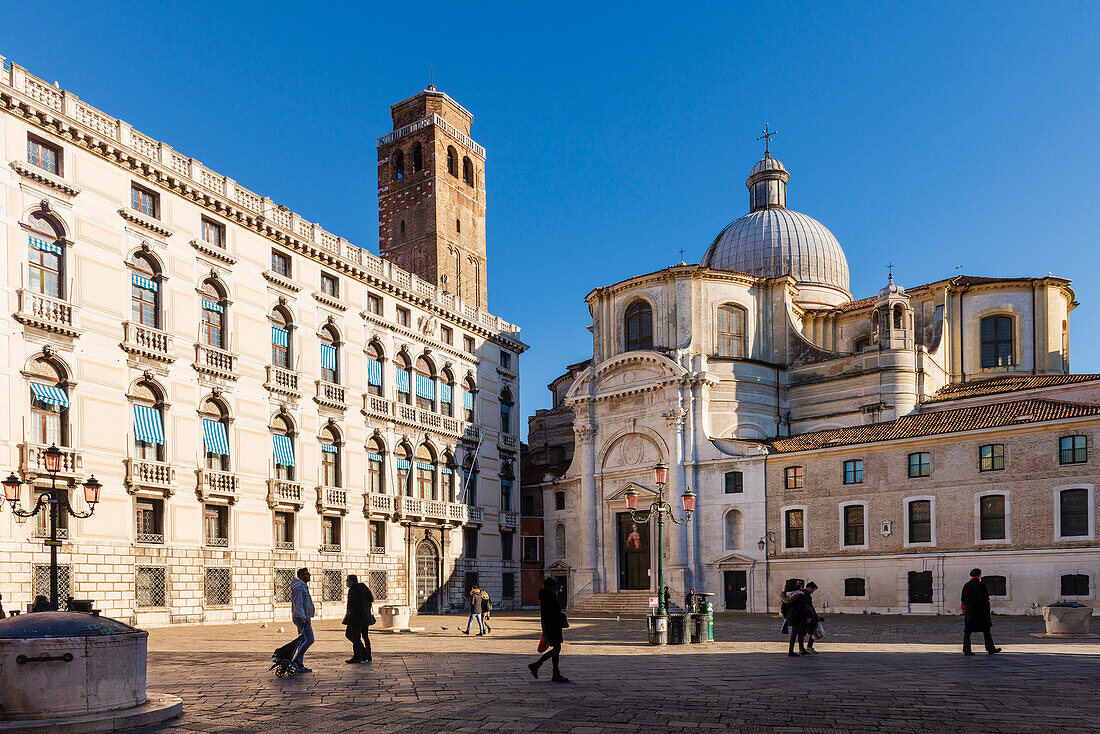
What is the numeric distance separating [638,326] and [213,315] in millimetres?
24572

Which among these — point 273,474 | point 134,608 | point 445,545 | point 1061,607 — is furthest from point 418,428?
point 1061,607

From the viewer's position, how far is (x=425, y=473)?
153 ft

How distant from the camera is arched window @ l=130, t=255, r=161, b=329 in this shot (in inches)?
1257

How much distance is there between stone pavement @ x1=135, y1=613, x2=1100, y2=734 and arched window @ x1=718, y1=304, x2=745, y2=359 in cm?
2746

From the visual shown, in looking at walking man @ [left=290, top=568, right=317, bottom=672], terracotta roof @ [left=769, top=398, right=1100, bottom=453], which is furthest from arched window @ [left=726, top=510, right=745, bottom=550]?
walking man @ [left=290, top=568, right=317, bottom=672]

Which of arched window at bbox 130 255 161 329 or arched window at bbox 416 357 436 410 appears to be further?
arched window at bbox 416 357 436 410

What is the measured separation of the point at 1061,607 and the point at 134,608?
1053 inches

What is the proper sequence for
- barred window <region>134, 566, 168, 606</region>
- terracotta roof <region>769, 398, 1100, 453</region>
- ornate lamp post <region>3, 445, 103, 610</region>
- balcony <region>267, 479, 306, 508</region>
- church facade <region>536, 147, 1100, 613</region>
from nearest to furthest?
ornate lamp post <region>3, 445, 103, 610</region>, barred window <region>134, 566, 168, 606</region>, terracotta roof <region>769, 398, 1100, 453</region>, church facade <region>536, 147, 1100, 613</region>, balcony <region>267, 479, 306, 508</region>

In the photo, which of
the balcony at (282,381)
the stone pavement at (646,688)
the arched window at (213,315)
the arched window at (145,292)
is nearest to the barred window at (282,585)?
the balcony at (282,381)

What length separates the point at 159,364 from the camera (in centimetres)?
3231

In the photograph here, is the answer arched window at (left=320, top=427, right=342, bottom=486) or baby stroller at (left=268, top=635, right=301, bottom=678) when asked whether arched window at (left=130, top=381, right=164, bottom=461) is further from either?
baby stroller at (left=268, top=635, right=301, bottom=678)

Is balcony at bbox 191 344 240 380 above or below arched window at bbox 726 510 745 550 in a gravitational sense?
above

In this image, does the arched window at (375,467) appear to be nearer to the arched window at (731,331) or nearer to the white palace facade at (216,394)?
the white palace facade at (216,394)

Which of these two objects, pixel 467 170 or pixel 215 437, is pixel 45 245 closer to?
pixel 215 437
